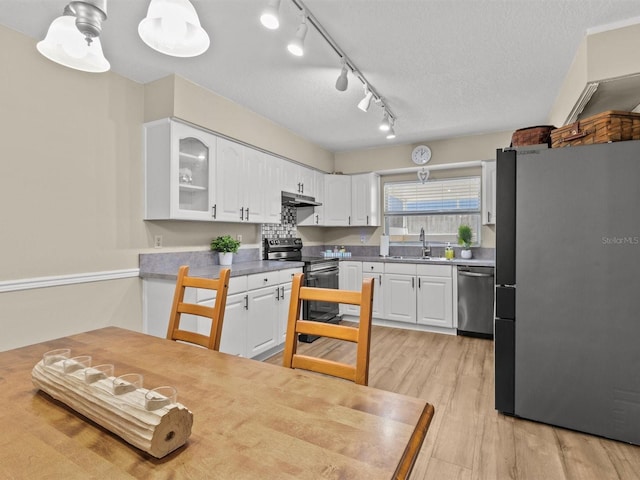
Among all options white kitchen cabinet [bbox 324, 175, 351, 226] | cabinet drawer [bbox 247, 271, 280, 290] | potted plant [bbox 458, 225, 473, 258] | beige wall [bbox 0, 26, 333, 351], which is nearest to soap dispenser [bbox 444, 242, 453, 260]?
potted plant [bbox 458, 225, 473, 258]

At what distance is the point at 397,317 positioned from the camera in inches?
174

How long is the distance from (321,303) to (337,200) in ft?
5.64

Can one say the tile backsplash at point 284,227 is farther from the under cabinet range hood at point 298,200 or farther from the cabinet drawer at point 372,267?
the cabinet drawer at point 372,267

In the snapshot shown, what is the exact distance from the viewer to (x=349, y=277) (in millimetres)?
4707

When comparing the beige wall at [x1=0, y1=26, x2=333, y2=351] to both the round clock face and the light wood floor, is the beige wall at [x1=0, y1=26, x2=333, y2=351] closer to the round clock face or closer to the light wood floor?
the light wood floor

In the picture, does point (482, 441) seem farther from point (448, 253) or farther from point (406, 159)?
point (406, 159)

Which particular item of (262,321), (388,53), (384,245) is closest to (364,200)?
(384,245)

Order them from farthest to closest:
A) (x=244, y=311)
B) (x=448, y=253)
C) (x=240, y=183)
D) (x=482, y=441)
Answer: (x=448, y=253)
(x=240, y=183)
(x=244, y=311)
(x=482, y=441)

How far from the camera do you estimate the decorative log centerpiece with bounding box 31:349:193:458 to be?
2.30ft

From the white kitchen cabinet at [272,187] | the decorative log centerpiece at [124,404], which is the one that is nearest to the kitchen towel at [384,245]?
the white kitchen cabinet at [272,187]

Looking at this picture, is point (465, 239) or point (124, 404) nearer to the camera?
point (124, 404)

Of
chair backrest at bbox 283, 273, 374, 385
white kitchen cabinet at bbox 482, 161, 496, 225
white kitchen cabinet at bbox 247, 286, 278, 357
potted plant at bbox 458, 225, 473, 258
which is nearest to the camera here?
chair backrest at bbox 283, 273, 374, 385

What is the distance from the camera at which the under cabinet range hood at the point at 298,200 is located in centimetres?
419

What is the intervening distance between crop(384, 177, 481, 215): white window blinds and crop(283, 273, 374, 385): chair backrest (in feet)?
13.0
